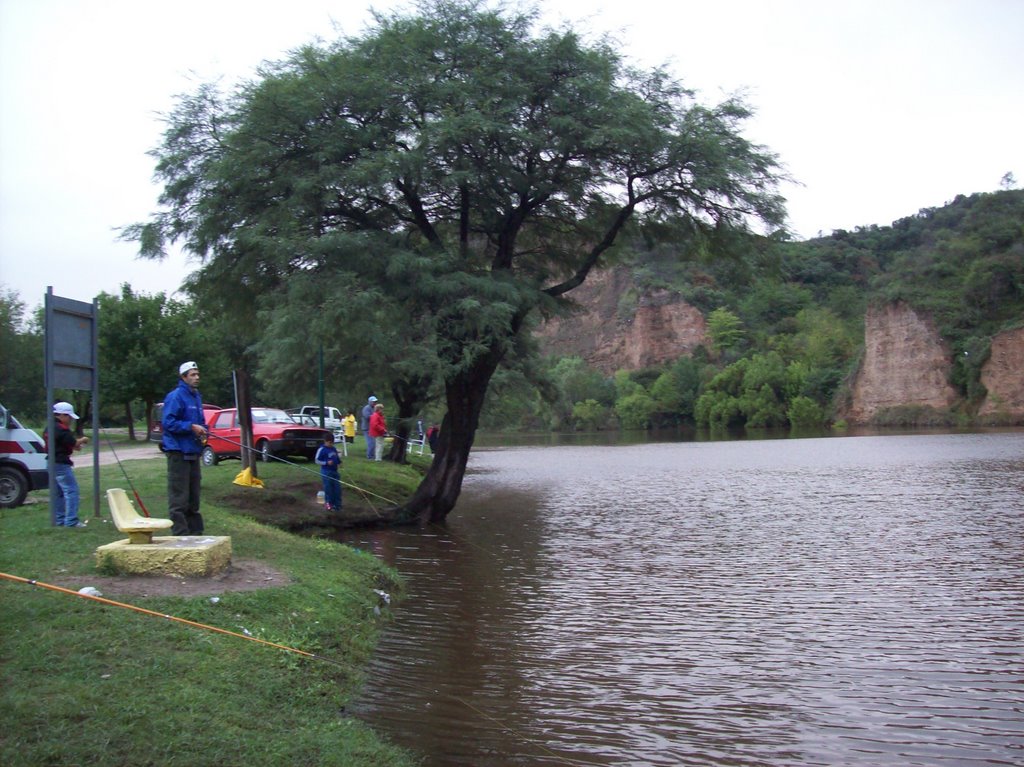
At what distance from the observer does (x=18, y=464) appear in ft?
42.1

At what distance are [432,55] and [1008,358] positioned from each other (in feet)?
206

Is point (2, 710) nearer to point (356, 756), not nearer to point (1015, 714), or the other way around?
point (356, 756)

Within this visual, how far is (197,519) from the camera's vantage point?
407 inches

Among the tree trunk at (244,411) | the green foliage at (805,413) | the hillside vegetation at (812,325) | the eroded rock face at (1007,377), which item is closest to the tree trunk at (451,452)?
the tree trunk at (244,411)

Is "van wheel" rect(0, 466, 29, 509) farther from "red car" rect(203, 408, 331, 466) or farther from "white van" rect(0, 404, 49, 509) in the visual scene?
"red car" rect(203, 408, 331, 466)

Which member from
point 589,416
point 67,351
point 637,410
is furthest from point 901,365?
point 67,351

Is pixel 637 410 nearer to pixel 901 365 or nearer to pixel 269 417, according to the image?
pixel 901 365

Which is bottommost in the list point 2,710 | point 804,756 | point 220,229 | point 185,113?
point 804,756

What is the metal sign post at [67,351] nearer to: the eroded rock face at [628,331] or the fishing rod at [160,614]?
the fishing rod at [160,614]

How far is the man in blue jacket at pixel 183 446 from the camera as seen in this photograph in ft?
Answer: 32.8

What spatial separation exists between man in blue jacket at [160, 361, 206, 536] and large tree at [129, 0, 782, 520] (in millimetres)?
5547

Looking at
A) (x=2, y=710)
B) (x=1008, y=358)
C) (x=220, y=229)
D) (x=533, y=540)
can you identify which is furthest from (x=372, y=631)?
(x=1008, y=358)

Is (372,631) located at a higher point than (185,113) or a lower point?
lower

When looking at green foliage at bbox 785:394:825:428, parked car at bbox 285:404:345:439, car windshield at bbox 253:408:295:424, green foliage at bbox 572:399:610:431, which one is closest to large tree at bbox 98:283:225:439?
parked car at bbox 285:404:345:439
